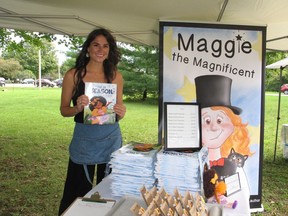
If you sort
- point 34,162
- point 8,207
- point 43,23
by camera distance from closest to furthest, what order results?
1. point 43,23
2. point 8,207
3. point 34,162

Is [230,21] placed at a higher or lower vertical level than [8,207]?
higher

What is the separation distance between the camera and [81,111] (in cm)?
187

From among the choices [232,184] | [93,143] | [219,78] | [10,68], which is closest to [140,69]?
[219,78]

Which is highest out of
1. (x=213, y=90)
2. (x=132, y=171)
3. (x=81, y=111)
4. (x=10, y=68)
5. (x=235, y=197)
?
(x=10, y=68)

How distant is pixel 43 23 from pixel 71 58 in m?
20.1

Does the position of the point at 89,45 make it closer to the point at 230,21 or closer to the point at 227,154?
the point at 230,21

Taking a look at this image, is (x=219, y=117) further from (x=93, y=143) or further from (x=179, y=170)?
(x=179, y=170)

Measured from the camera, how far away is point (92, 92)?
1752mm

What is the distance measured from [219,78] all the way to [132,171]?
196 centimetres

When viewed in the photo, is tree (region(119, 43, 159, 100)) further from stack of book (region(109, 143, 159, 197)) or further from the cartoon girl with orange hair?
stack of book (region(109, 143, 159, 197))

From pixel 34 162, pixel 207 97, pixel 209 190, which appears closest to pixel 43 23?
pixel 207 97

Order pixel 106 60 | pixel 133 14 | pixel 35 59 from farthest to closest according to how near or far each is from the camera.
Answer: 1. pixel 35 59
2. pixel 133 14
3. pixel 106 60

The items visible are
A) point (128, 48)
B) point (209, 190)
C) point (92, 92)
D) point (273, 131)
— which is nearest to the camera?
point (209, 190)

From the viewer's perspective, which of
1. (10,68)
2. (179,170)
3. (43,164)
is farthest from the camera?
(10,68)
